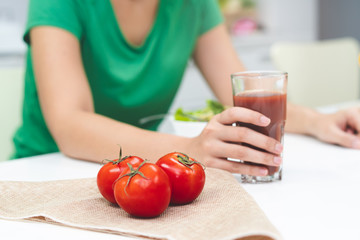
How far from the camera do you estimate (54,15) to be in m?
1.10

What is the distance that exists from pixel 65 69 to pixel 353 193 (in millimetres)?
673

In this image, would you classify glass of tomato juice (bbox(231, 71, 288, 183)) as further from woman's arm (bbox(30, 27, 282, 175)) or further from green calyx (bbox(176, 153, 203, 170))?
green calyx (bbox(176, 153, 203, 170))

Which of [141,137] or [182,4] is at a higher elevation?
[182,4]

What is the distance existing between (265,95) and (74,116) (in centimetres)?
44

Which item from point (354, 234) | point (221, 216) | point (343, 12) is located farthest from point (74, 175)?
point (343, 12)

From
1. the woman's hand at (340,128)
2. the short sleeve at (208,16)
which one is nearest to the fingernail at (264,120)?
the woman's hand at (340,128)

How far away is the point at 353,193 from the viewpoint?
72 cm

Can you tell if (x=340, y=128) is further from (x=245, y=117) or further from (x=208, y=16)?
(x=208, y=16)

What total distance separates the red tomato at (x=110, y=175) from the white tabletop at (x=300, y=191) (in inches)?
3.2

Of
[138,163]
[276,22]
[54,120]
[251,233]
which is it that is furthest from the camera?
[276,22]

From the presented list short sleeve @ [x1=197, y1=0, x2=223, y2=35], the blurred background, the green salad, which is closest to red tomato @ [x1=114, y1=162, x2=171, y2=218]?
the green salad

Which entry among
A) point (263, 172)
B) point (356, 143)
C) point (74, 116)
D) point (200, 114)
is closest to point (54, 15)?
point (74, 116)

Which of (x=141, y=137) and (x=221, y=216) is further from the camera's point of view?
(x=141, y=137)

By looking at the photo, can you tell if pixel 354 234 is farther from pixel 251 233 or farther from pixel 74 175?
pixel 74 175
